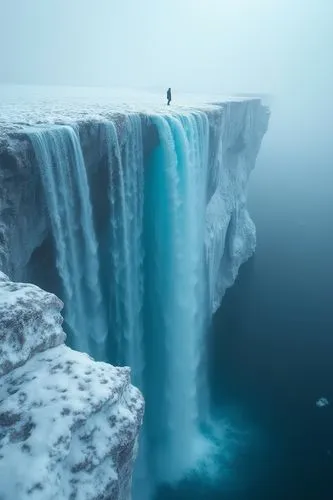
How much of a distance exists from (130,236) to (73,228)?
125 inches

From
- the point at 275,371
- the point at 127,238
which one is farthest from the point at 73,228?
the point at 275,371

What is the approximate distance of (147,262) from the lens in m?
15.3

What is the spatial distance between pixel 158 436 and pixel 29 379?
12354 millimetres

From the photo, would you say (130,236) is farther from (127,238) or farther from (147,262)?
(147,262)

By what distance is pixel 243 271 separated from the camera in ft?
94.4

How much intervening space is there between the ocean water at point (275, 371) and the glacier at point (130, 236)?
53.7 inches

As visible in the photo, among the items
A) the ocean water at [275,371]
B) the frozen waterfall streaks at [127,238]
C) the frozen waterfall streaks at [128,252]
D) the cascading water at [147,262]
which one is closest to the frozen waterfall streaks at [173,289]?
the cascading water at [147,262]

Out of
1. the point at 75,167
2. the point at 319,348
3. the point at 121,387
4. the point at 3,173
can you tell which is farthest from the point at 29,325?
the point at 319,348

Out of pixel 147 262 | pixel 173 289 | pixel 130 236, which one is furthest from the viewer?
pixel 173 289

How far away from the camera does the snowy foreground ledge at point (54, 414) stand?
153 inches

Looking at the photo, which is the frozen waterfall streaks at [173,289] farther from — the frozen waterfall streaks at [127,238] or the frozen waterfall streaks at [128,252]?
the frozen waterfall streaks at [127,238]

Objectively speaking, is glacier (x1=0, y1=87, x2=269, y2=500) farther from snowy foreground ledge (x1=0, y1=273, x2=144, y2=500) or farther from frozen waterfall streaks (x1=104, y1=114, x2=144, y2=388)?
snowy foreground ledge (x1=0, y1=273, x2=144, y2=500)

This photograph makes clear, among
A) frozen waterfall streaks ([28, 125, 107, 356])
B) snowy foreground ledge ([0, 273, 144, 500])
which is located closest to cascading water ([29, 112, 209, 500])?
frozen waterfall streaks ([28, 125, 107, 356])

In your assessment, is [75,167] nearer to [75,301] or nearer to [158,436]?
[75,301]
